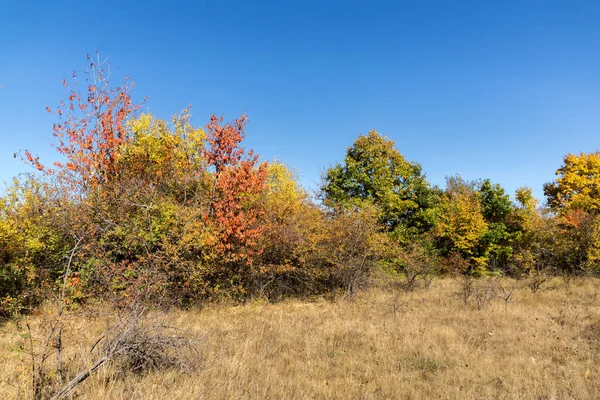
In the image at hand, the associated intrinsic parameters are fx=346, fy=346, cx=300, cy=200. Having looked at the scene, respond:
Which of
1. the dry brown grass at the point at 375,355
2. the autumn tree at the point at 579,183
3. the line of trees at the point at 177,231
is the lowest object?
the dry brown grass at the point at 375,355

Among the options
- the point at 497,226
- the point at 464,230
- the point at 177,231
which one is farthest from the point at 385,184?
the point at 177,231

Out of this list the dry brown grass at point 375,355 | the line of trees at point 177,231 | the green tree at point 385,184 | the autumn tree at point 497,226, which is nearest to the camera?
the dry brown grass at point 375,355

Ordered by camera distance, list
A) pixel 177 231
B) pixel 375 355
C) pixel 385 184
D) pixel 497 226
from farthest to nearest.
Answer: pixel 497 226
pixel 385 184
pixel 177 231
pixel 375 355

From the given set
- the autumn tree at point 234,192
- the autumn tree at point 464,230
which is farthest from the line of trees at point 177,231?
the autumn tree at point 464,230

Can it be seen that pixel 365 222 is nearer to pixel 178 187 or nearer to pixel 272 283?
pixel 272 283

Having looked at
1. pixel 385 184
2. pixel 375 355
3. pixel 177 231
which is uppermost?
pixel 385 184

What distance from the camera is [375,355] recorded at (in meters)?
7.84

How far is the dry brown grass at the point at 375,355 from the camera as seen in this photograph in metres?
5.46

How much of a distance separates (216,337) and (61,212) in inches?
314

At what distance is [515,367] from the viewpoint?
22.6ft

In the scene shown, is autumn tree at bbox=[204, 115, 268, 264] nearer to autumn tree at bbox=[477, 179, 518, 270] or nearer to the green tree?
the green tree

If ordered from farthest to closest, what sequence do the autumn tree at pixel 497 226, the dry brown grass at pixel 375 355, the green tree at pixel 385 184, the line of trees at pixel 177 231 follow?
the autumn tree at pixel 497 226 < the green tree at pixel 385 184 < the line of trees at pixel 177 231 < the dry brown grass at pixel 375 355

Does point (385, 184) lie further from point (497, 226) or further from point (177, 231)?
point (177, 231)

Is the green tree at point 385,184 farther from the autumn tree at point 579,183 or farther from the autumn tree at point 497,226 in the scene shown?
the autumn tree at point 579,183
